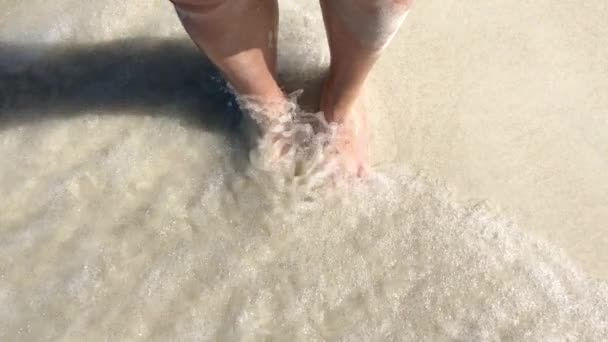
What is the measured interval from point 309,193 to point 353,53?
358mm

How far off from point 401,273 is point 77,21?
3.61 ft

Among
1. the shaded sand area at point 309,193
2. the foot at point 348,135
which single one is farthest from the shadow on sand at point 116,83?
the foot at point 348,135

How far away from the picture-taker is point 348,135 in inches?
59.5

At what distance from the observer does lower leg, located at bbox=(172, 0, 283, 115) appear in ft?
3.95

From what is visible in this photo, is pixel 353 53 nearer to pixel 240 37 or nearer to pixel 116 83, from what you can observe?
pixel 240 37

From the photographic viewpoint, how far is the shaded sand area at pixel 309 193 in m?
1.40

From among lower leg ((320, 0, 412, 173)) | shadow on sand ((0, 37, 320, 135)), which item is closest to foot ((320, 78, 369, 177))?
lower leg ((320, 0, 412, 173))

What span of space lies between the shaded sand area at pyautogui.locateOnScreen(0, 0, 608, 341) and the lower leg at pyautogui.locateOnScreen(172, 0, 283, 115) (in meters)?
0.21

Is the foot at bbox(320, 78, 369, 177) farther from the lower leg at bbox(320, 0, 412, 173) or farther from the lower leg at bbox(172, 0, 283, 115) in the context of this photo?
the lower leg at bbox(172, 0, 283, 115)

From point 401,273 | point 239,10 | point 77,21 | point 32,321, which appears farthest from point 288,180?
point 77,21

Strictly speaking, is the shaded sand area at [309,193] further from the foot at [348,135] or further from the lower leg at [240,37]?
the lower leg at [240,37]

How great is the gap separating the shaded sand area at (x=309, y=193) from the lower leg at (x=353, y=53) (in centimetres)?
8

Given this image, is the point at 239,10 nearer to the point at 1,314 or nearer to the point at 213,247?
the point at 213,247

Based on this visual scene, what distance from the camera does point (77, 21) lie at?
5.88ft
